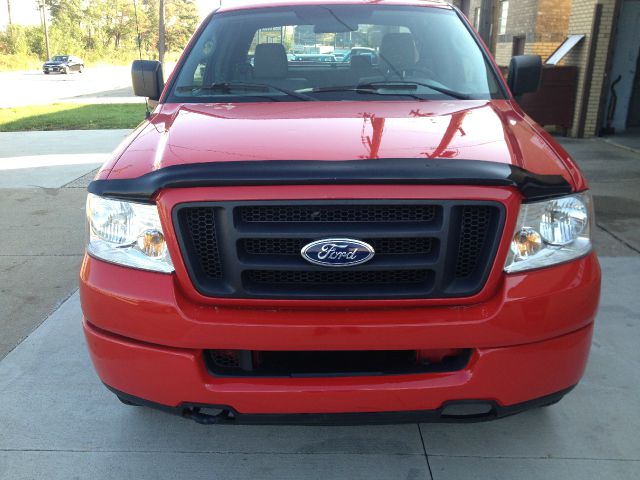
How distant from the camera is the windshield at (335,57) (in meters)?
3.29

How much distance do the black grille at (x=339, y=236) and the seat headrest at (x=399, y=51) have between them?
166 cm

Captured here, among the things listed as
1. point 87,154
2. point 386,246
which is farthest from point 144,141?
point 87,154

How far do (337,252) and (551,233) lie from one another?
799 mm

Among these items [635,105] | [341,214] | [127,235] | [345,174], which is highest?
[345,174]

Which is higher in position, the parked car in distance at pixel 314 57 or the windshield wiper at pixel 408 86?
the parked car in distance at pixel 314 57

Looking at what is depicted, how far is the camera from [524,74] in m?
3.76

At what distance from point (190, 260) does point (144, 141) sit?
715 mm

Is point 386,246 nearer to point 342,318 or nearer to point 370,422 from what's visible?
point 342,318

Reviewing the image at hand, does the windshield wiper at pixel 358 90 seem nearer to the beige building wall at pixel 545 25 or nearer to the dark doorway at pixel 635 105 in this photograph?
the dark doorway at pixel 635 105

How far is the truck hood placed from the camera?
225 centimetres

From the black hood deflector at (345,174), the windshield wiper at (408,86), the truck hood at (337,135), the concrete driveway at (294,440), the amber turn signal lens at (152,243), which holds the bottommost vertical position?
the concrete driveway at (294,440)

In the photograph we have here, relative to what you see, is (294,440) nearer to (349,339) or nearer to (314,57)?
(349,339)

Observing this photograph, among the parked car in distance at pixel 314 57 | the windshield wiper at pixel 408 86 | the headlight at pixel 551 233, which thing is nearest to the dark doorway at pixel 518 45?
the parked car in distance at pixel 314 57

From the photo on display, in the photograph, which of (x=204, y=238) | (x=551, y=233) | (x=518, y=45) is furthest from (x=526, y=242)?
(x=518, y=45)
